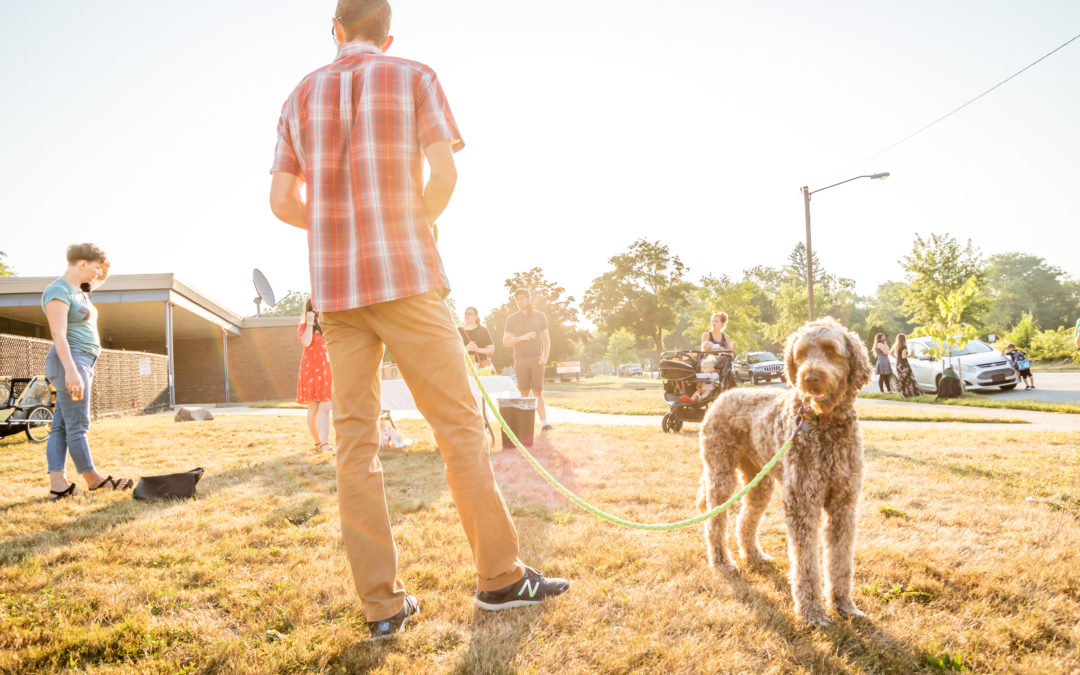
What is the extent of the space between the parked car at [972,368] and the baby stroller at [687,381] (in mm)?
9724

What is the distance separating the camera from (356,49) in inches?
89.9

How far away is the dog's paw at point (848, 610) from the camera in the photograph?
2.40 meters

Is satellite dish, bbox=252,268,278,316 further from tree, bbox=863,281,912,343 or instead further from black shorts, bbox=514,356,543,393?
tree, bbox=863,281,912,343

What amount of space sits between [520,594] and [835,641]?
1.28 m

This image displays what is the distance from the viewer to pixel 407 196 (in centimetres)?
221

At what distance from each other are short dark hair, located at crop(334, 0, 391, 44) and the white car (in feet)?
53.6

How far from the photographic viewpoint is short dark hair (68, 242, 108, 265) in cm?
439

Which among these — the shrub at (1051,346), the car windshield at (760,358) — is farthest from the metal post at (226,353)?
the shrub at (1051,346)

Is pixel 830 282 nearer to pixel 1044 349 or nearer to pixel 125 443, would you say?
pixel 1044 349

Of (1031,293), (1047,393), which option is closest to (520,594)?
(1047,393)

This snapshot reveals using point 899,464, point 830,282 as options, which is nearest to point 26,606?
point 899,464

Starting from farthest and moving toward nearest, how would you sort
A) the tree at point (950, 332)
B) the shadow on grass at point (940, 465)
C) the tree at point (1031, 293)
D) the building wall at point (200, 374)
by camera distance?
1. the tree at point (1031, 293)
2. the building wall at point (200, 374)
3. the tree at point (950, 332)
4. the shadow on grass at point (940, 465)

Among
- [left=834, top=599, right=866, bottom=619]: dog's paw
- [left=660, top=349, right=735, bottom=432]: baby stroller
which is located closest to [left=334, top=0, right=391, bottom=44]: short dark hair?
[left=834, top=599, right=866, bottom=619]: dog's paw

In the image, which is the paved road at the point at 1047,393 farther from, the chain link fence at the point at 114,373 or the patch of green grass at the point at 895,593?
the chain link fence at the point at 114,373
